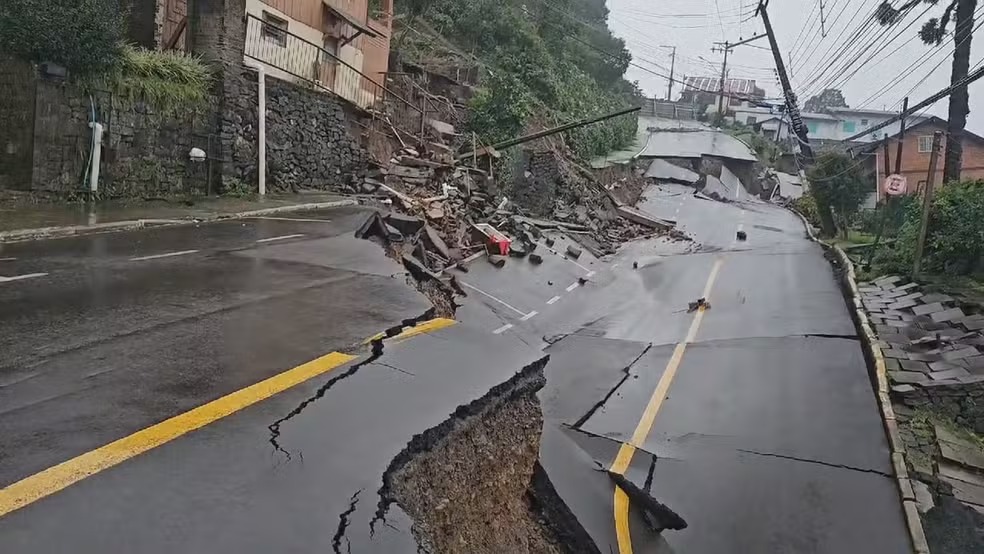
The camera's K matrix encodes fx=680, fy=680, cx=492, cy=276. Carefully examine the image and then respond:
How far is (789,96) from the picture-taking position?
137 feet

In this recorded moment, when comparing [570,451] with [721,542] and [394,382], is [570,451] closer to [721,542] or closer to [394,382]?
[721,542]

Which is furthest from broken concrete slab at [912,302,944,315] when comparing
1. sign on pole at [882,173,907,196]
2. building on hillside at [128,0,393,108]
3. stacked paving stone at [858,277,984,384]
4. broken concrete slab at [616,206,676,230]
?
broken concrete slab at [616,206,676,230]

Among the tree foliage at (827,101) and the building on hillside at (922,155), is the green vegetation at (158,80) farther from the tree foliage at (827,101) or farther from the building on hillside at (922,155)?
the tree foliage at (827,101)

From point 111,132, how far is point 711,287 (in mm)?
16621

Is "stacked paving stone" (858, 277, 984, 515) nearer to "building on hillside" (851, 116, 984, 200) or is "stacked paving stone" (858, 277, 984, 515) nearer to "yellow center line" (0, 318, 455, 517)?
"yellow center line" (0, 318, 455, 517)

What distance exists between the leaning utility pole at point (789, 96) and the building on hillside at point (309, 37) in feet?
85.9

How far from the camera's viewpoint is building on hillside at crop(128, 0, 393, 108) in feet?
57.4

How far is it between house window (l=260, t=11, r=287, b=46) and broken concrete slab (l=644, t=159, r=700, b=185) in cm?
3356

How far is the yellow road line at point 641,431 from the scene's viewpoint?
660cm

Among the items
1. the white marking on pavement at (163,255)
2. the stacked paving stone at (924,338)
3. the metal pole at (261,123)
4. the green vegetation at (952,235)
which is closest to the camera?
the white marking on pavement at (163,255)

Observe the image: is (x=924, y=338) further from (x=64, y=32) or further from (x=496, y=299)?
(x=64, y=32)

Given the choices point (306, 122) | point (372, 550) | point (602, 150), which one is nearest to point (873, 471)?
point (372, 550)

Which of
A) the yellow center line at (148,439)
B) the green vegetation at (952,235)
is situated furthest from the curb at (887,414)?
the yellow center line at (148,439)

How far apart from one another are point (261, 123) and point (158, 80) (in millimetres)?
3004
